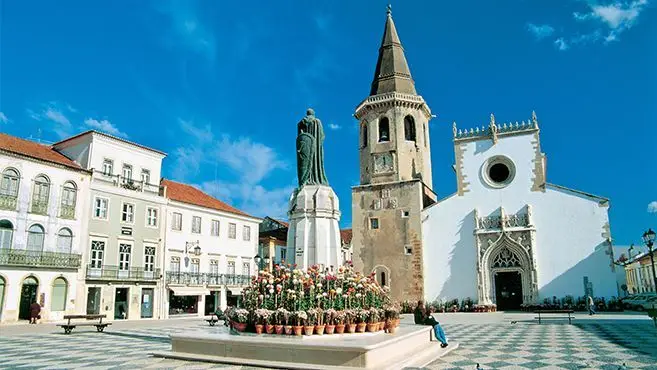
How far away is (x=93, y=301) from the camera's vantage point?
97.1ft

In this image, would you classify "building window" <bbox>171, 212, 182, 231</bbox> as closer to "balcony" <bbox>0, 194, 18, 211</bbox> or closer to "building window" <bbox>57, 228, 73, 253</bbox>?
"building window" <bbox>57, 228, 73, 253</bbox>

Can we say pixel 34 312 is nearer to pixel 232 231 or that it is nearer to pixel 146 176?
pixel 146 176

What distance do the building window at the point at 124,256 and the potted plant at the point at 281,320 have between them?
80.4 feet

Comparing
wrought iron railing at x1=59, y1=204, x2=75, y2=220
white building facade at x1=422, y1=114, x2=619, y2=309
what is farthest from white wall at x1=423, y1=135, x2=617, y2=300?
wrought iron railing at x1=59, y1=204, x2=75, y2=220

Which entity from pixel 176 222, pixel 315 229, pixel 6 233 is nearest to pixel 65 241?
pixel 6 233

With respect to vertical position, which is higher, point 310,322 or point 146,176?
point 146,176

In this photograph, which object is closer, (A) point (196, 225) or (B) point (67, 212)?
(B) point (67, 212)

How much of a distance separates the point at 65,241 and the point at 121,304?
18.3ft

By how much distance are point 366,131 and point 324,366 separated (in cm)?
3279

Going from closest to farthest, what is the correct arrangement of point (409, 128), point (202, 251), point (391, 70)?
point (202, 251) → point (409, 128) → point (391, 70)

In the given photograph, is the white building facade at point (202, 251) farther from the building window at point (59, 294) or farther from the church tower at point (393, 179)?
the church tower at point (393, 179)

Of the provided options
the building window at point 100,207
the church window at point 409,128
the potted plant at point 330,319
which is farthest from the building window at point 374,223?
the potted plant at point 330,319

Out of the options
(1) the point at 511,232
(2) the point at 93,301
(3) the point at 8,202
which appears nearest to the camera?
(3) the point at 8,202

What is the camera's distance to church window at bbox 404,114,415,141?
1524 inches
